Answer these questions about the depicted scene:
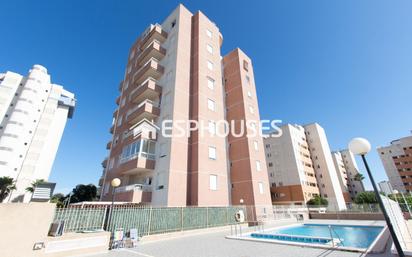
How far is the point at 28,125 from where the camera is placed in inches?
1935

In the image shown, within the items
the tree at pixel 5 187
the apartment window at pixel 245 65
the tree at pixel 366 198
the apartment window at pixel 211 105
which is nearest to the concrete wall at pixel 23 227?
the apartment window at pixel 211 105

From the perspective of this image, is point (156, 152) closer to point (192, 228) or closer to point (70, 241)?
point (192, 228)

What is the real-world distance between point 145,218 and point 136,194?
5849 millimetres

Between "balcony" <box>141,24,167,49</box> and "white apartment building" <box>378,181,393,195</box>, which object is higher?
"balcony" <box>141,24,167,49</box>

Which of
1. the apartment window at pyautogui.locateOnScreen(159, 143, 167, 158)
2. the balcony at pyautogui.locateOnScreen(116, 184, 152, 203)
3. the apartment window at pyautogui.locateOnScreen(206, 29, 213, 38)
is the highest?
the apartment window at pyautogui.locateOnScreen(206, 29, 213, 38)

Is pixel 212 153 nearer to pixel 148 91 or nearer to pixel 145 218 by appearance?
pixel 145 218

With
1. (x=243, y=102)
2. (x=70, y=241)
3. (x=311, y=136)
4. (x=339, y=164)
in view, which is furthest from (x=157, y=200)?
(x=339, y=164)

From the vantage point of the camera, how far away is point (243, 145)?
84.4 ft

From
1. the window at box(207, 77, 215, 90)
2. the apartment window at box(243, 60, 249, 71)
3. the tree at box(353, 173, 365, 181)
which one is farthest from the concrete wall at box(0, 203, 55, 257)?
the tree at box(353, 173, 365, 181)

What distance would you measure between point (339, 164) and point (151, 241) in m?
96.1

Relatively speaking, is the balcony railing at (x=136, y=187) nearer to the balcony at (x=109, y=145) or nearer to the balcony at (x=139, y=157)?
the balcony at (x=139, y=157)

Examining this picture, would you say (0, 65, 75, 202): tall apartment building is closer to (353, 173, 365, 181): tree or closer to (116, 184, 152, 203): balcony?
(116, 184, 152, 203): balcony

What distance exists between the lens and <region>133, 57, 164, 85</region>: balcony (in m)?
25.2

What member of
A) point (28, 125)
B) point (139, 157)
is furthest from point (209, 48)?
point (28, 125)
